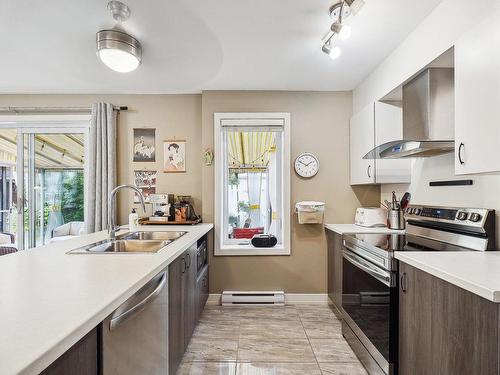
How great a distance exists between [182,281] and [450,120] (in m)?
2.03

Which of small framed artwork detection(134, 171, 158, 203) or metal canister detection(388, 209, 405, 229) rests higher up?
small framed artwork detection(134, 171, 158, 203)

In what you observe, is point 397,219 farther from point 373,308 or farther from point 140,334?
point 140,334

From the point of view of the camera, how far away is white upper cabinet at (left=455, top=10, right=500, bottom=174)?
1286 millimetres

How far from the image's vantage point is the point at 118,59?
2.12 m

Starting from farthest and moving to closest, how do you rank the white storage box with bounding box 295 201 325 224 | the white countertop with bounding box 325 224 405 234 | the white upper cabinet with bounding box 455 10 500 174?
the white storage box with bounding box 295 201 325 224, the white countertop with bounding box 325 224 405 234, the white upper cabinet with bounding box 455 10 500 174

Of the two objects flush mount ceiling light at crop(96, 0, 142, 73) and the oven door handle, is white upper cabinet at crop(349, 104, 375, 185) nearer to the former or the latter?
the oven door handle

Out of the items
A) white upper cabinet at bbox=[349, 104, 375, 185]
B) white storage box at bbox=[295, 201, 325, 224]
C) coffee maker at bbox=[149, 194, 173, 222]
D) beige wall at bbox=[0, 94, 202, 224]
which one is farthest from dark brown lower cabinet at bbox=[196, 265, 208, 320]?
white upper cabinet at bbox=[349, 104, 375, 185]

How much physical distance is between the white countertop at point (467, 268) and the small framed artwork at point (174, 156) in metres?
2.53

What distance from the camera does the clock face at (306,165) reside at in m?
3.27

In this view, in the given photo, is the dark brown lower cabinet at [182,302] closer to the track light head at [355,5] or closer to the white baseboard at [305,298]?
the white baseboard at [305,298]

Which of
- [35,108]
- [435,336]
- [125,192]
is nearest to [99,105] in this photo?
[35,108]

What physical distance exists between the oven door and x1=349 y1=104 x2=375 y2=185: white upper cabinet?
828mm

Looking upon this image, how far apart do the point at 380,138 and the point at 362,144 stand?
34cm

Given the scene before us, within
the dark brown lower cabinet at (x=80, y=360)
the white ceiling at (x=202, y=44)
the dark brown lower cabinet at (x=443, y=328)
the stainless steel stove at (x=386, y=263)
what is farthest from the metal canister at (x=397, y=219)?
the dark brown lower cabinet at (x=80, y=360)
